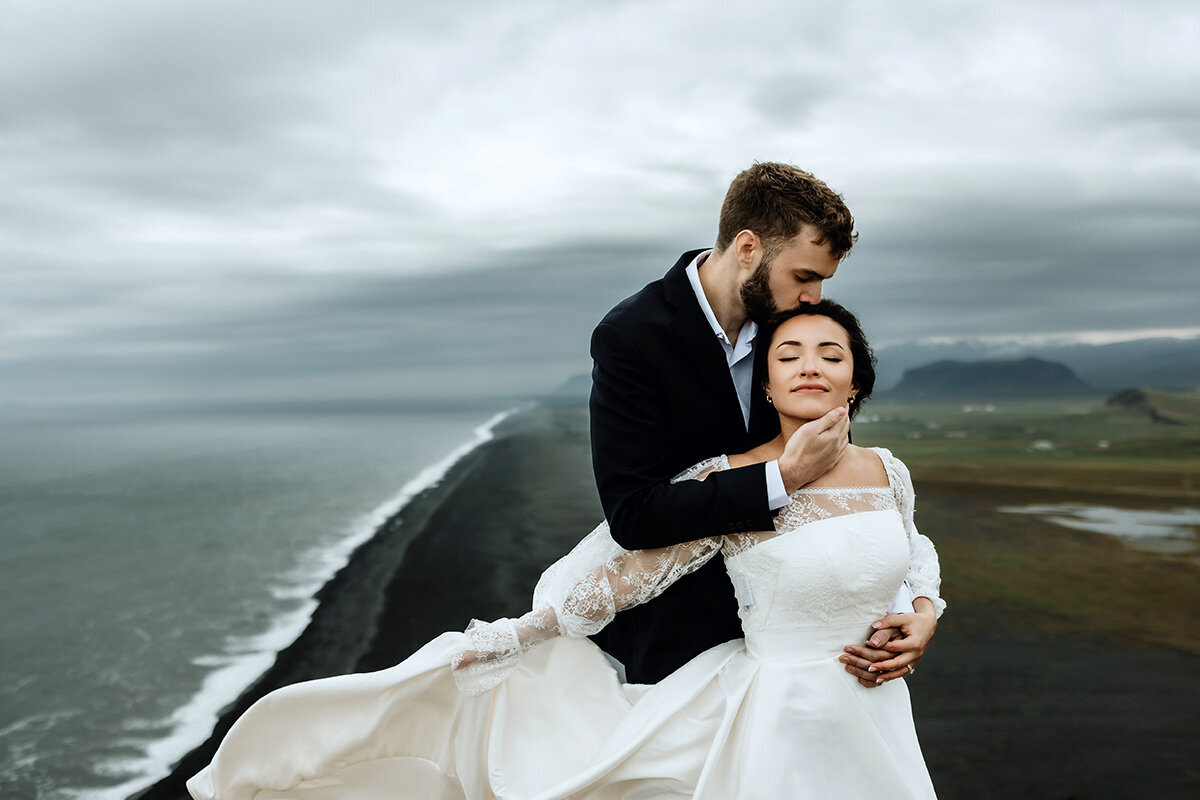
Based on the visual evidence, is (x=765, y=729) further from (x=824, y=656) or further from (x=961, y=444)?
(x=961, y=444)

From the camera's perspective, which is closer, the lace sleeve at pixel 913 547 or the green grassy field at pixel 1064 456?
the lace sleeve at pixel 913 547

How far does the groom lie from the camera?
2.72m

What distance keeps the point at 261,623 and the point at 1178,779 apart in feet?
27.4

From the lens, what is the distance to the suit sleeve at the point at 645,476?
270 centimetres

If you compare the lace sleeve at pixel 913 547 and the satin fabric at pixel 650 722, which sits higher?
the lace sleeve at pixel 913 547

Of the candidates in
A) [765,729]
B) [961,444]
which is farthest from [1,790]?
[961,444]

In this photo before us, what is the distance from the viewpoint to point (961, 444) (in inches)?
1336

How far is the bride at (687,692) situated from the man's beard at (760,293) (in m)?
0.08

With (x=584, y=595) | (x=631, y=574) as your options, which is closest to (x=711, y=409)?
(x=631, y=574)

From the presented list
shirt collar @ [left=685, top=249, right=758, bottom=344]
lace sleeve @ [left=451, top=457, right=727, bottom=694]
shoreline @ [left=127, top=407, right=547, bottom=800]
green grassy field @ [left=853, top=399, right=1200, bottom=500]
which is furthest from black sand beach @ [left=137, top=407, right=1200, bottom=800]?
green grassy field @ [left=853, top=399, right=1200, bottom=500]

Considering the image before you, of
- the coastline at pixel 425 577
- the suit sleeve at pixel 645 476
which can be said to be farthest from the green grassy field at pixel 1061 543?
the suit sleeve at pixel 645 476

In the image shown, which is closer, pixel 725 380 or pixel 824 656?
pixel 824 656

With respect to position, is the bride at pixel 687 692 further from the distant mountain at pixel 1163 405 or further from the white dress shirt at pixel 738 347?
the distant mountain at pixel 1163 405

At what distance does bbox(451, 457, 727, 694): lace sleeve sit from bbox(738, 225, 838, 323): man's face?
1.78 ft
